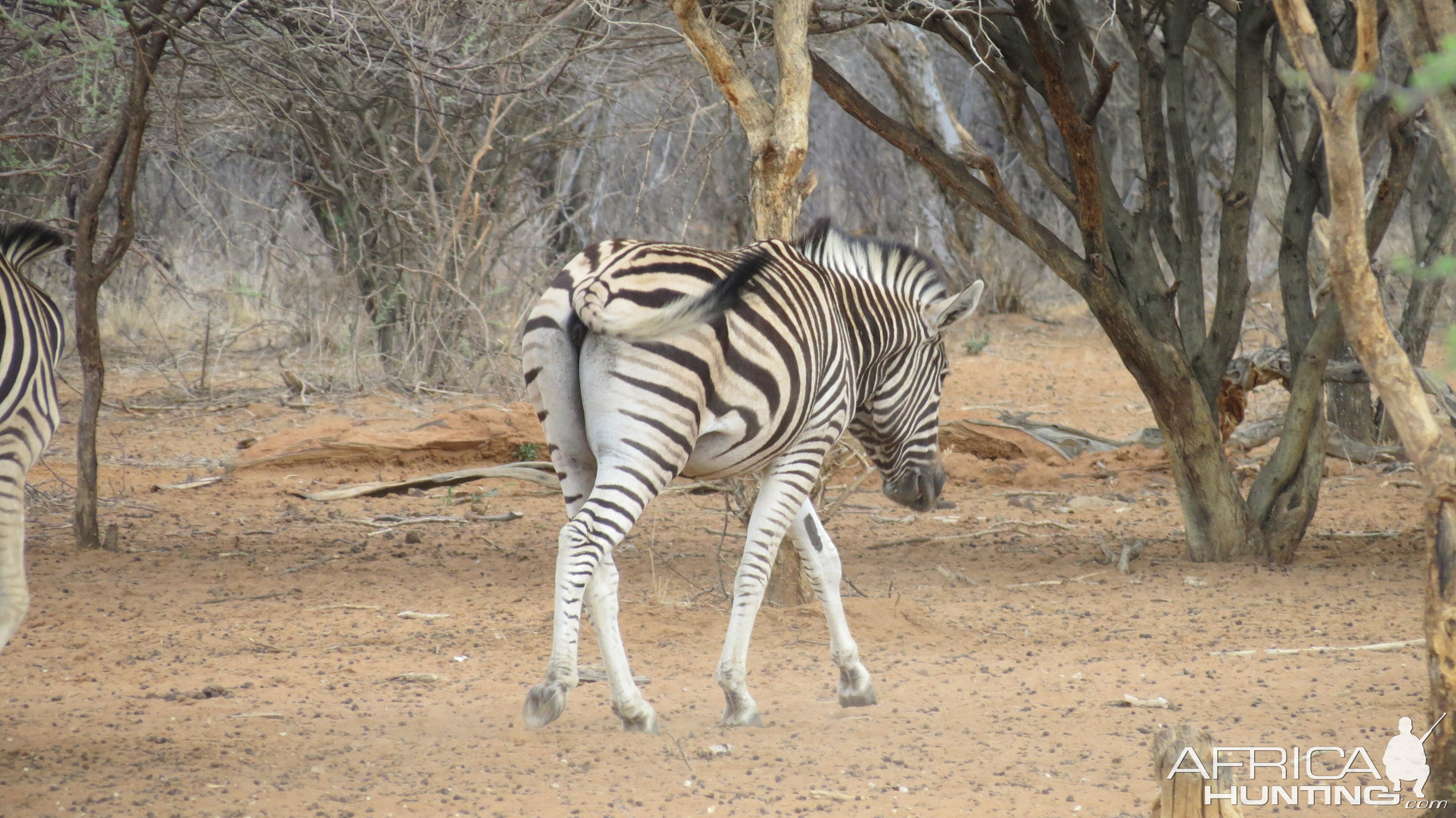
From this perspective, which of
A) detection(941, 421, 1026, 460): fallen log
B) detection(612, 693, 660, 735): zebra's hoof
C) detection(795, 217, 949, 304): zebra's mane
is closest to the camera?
detection(612, 693, 660, 735): zebra's hoof

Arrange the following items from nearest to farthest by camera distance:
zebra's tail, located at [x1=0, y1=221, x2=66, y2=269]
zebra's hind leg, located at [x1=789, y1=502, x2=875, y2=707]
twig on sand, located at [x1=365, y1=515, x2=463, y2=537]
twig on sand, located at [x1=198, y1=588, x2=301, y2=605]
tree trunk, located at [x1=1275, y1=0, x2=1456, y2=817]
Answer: tree trunk, located at [x1=1275, y1=0, x2=1456, y2=817] < zebra's tail, located at [x1=0, y1=221, x2=66, y2=269] < zebra's hind leg, located at [x1=789, y1=502, x2=875, y2=707] < twig on sand, located at [x1=198, y1=588, x2=301, y2=605] < twig on sand, located at [x1=365, y1=515, x2=463, y2=537]

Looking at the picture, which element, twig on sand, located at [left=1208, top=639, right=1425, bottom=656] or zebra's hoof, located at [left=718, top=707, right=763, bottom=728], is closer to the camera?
zebra's hoof, located at [left=718, top=707, right=763, bottom=728]

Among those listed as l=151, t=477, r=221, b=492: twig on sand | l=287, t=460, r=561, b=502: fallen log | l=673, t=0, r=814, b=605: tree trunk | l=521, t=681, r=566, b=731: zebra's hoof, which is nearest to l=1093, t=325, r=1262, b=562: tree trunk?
l=673, t=0, r=814, b=605: tree trunk

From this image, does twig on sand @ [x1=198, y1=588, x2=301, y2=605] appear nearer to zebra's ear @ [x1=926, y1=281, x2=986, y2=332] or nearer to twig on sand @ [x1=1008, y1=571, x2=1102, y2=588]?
zebra's ear @ [x1=926, y1=281, x2=986, y2=332]

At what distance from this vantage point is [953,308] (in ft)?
17.0

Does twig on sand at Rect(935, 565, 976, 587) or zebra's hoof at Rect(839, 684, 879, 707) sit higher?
zebra's hoof at Rect(839, 684, 879, 707)

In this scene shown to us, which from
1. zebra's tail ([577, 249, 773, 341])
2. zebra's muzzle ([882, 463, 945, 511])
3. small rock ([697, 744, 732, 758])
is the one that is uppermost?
zebra's tail ([577, 249, 773, 341])

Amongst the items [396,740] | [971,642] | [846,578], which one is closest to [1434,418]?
[971,642]

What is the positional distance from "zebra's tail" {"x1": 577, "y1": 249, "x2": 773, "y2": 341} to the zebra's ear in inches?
55.3

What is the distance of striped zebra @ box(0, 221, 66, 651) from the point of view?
13.3 ft

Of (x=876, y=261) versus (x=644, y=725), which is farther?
(x=876, y=261)

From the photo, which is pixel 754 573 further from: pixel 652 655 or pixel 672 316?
pixel 652 655

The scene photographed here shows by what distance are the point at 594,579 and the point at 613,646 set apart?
9.9 inches

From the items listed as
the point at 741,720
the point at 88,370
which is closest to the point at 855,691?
the point at 741,720
